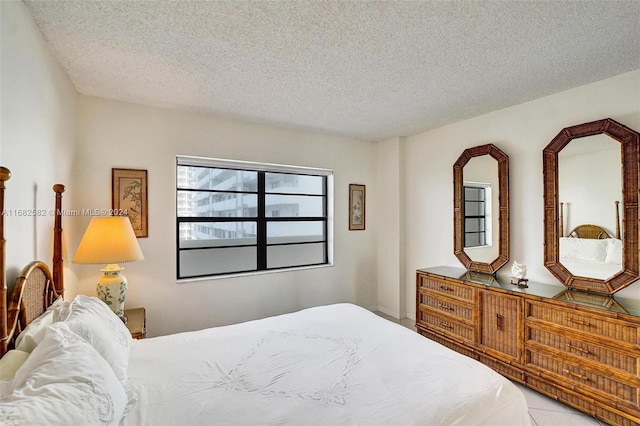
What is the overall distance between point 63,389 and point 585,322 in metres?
2.97

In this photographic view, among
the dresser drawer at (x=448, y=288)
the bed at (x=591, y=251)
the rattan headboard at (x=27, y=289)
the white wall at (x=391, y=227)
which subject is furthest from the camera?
the white wall at (x=391, y=227)

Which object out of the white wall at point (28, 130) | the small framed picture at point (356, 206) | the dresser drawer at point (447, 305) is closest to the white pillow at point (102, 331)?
the white wall at point (28, 130)

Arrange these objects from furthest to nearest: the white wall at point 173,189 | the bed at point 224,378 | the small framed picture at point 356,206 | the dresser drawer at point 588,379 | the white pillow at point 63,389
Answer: the small framed picture at point 356,206 < the white wall at point 173,189 < the dresser drawer at point 588,379 < the bed at point 224,378 < the white pillow at point 63,389

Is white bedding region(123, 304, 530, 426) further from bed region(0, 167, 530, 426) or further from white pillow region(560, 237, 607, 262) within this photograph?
white pillow region(560, 237, 607, 262)

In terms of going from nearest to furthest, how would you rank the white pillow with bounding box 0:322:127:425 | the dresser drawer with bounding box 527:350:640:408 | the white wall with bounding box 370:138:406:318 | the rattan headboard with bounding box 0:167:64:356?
the white pillow with bounding box 0:322:127:425 < the rattan headboard with bounding box 0:167:64:356 < the dresser drawer with bounding box 527:350:640:408 < the white wall with bounding box 370:138:406:318

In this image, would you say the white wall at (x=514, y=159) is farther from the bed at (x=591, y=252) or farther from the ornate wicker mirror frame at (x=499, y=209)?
the bed at (x=591, y=252)

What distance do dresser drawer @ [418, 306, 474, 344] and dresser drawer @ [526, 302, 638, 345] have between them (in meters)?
0.65

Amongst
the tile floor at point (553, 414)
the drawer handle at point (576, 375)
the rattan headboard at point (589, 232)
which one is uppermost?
the rattan headboard at point (589, 232)

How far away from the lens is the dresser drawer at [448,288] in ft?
9.80

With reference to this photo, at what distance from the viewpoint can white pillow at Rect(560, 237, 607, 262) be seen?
2.50 meters

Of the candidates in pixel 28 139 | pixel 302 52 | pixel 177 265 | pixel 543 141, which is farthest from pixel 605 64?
pixel 177 265

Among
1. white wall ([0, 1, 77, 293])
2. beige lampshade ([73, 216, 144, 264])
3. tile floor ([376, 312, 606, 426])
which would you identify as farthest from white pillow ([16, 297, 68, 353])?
tile floor ([376, 312, 606, 426])

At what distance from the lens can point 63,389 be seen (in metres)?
1.04

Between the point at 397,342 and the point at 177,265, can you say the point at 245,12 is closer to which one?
the point at 397,342
